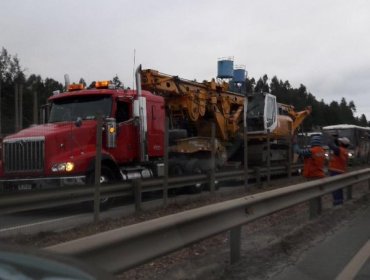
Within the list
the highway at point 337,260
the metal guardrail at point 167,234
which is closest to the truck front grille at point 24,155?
the metal guardrail at point 167,234

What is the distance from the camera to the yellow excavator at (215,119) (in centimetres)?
1764

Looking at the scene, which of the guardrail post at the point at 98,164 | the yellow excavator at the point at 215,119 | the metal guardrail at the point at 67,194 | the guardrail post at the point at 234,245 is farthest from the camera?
the yellow excavator at the point at 215,119

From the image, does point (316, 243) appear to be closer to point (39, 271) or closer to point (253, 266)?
point (253, 266)

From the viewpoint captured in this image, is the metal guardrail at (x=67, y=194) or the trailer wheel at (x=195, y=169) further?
the trailer wheel at (x=195, y=169)

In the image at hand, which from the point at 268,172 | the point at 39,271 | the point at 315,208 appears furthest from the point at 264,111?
the point at 39,271

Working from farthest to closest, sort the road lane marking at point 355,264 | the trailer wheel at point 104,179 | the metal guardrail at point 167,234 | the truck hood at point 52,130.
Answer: the truck hood at point 52,130 → the trailer wheel at point 104,179 → the road lane marking at point 355,264 → the metal guardrail at point 167,234

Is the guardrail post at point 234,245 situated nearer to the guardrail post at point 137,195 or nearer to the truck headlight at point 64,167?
the guardrail post at point 137,195

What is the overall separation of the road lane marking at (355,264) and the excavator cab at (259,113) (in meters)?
13.6

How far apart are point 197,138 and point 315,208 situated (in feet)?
24.4

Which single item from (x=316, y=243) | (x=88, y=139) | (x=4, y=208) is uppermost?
(x=88, y=139)

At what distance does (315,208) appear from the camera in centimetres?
1097

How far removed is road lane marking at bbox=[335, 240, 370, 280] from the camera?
6.48 meters

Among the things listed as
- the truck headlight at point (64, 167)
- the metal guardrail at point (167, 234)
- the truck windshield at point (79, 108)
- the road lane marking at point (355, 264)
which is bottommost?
the road lane marking at point (355, 264)

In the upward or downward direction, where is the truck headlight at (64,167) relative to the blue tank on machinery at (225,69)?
downward
